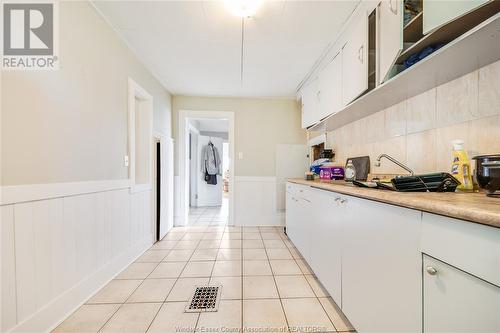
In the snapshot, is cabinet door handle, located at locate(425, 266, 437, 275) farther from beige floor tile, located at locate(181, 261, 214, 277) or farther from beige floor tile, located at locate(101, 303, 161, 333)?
beige floor tile, located at locate(181, 261, 214, 277)

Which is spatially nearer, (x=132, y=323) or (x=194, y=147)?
(x=132, y=323)

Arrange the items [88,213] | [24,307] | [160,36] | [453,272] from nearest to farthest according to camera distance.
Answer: [453,272]
[24,307]
[88,213]
[160,36]

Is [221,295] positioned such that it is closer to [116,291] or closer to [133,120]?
[116,291]

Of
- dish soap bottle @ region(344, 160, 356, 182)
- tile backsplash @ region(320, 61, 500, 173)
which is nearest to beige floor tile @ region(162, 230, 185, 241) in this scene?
dish soap bottle @ region(344, 160, 356, 182)

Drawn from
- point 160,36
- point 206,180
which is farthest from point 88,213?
point 206,180

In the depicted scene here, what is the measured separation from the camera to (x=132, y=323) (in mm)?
1309

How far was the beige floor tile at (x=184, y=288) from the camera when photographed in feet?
5.15

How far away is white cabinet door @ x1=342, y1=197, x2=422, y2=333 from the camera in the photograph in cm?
75

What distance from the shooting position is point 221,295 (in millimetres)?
1593

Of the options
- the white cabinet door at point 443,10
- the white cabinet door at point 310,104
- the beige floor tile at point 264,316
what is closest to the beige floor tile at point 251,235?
the beige floor tile at point 264,316

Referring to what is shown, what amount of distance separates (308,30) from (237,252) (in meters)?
2.54

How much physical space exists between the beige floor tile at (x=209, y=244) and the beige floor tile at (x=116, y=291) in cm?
95

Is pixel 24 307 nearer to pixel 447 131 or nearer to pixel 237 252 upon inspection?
pixel 237 252

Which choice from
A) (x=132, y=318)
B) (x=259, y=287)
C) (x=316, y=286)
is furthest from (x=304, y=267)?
(x=132, y=318)
